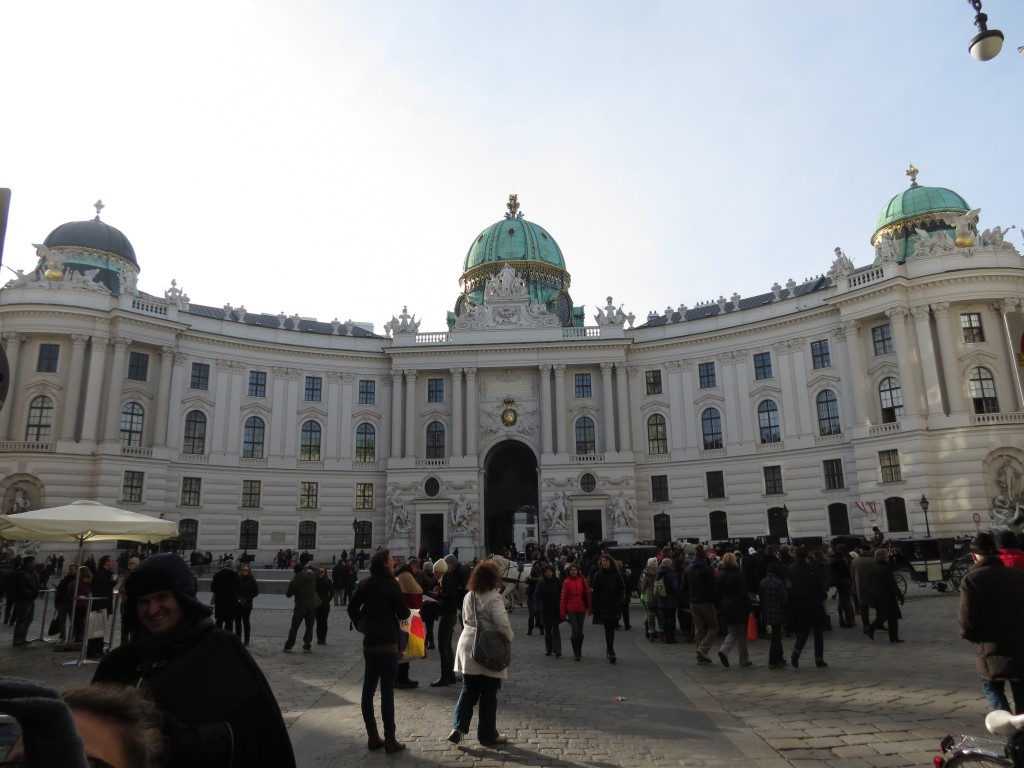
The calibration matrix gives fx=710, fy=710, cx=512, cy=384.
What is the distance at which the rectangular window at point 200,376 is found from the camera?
4694cm

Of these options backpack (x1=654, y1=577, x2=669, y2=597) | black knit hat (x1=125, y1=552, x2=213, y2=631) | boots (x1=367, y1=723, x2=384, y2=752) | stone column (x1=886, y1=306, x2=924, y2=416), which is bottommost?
boots (x1=367, y1=723, x2=384, y2=752)

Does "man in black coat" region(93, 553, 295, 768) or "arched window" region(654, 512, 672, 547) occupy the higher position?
"arched window" region(654, 512, 672, 547)

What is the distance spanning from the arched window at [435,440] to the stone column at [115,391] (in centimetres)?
1956

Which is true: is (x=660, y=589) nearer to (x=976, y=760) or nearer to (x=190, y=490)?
(x=976, y=760)

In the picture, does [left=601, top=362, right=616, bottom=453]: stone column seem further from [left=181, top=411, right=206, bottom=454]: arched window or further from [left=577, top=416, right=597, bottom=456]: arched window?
[left=181, top=411, right=206, bottom=454]: arched window

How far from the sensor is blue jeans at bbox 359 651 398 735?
8.05m

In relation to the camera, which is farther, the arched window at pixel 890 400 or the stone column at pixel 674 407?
the stone column at pixel 674 407

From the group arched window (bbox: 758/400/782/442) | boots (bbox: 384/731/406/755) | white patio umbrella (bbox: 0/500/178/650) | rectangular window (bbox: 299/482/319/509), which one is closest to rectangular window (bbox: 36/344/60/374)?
rectangular window (bbox: 299/482/319/509)

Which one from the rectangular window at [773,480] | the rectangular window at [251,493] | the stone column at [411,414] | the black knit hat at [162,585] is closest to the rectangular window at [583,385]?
the stone column at [411,414]

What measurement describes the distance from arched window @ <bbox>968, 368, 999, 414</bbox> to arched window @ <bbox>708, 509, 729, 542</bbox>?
1547 cm

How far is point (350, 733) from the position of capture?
8.93 meters

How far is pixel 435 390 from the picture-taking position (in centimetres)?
5134

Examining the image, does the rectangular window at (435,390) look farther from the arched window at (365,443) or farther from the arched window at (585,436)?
the arched window at (585,436)

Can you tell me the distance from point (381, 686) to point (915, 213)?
47.6m
